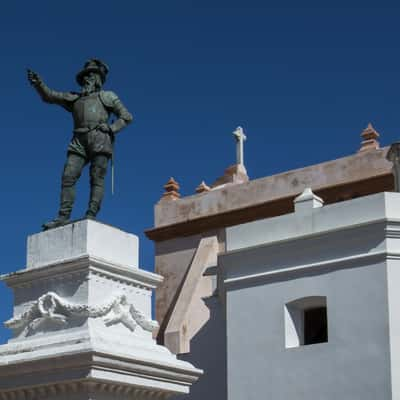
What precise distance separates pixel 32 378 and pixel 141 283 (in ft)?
4.50

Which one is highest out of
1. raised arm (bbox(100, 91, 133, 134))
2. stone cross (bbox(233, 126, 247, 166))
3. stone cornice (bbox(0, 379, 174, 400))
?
stone cross (bbox(233, 126, 247, 166))

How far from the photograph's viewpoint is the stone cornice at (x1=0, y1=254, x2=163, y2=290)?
9.27 meters

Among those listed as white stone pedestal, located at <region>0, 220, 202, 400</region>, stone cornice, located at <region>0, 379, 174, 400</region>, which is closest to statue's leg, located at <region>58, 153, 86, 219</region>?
white stone pedestal, located at <region>0, 220, 202, 400</region>

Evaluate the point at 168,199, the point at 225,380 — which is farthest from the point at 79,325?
the point at 168,199

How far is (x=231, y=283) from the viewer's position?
60.3 ft

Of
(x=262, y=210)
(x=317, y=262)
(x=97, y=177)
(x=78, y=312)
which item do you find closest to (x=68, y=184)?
(x=97, y=177)

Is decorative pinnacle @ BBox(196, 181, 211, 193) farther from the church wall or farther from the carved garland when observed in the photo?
the carved garland

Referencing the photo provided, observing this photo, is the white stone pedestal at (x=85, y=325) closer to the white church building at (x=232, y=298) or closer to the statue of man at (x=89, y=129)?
the white church building at (x=232, y=298)

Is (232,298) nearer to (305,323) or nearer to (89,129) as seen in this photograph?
(305,323)

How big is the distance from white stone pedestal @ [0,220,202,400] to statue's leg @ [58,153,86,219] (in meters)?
0.32

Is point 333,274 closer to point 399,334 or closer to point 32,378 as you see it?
point 399,334

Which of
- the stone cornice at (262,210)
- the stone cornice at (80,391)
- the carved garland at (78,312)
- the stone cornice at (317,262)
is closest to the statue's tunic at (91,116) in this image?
the carved garland at (78,312)

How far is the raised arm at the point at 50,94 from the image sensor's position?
10164mm

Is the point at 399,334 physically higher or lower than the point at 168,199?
lower
